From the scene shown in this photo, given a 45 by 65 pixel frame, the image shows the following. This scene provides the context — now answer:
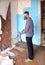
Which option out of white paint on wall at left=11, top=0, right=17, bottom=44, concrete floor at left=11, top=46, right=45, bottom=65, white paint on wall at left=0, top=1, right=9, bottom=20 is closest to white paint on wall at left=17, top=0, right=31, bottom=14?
white paint on wall at left=11, top=0, right=17, bottom=44

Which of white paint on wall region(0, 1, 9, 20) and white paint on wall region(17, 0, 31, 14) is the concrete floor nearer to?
white paint on wall region(0, 1, 9, 20)

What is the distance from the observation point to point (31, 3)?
237 inches

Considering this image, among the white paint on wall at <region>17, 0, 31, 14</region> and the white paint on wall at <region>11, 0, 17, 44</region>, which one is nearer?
the white paint on wall at <region>11, 0, 17, 44</region>

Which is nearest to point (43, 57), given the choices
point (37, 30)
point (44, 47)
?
point (44, 47)

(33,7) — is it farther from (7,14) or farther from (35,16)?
(7,14)

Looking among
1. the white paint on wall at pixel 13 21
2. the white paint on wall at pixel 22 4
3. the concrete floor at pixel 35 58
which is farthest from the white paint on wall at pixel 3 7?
the concrete floor at pixel 35 58

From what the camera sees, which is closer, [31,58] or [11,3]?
[31,58]

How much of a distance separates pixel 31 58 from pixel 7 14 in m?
1.92

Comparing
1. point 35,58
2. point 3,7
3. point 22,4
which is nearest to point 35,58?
point 35,58

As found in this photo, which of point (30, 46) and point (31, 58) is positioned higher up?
point (30, 46)

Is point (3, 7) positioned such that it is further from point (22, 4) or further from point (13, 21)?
point (22, 4)

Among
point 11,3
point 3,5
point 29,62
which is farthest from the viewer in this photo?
point 11,3

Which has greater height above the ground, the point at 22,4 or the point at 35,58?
the point at 22,4

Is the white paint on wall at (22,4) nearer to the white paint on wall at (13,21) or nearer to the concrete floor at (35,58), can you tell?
the white paint on wall at (13,21)
